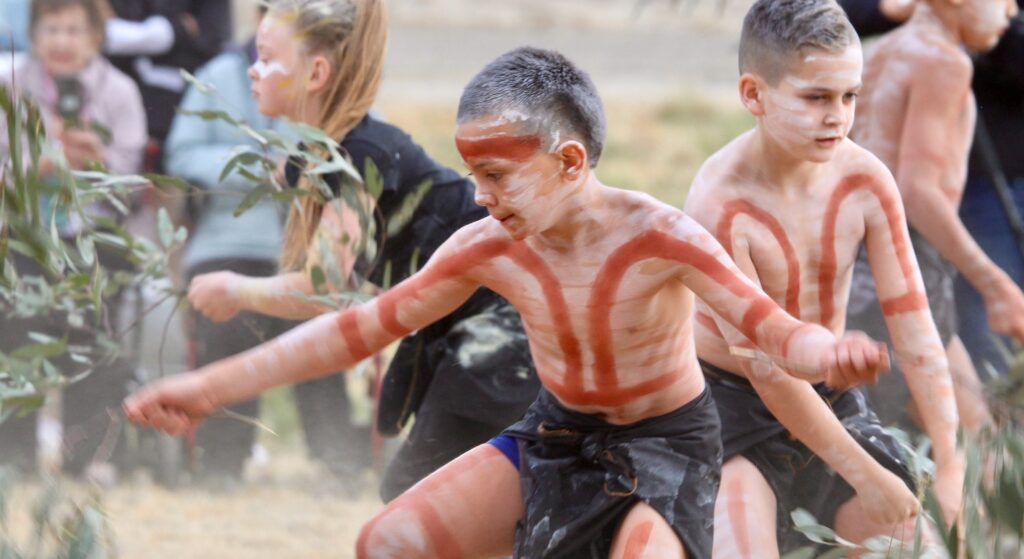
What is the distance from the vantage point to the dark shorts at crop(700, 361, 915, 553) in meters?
2.99

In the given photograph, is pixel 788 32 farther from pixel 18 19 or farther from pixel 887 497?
pixel 18 19

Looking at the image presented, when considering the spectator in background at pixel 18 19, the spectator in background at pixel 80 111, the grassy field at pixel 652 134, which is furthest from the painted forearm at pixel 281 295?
the grassy field at pixel 652 134

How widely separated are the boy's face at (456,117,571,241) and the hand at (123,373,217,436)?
0.59 metres

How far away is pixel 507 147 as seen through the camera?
2.58 metres

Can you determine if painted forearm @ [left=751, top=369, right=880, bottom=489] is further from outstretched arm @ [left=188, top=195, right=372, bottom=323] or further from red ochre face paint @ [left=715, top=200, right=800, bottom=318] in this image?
outstretched arm @ [left=188, top=195, right=372, bottom=323]

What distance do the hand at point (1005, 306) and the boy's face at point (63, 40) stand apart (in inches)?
126

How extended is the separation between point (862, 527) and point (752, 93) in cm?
84

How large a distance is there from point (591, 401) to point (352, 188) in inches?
36.5

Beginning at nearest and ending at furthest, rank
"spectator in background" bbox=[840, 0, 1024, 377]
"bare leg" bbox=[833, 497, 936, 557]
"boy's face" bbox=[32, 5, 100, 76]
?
"bare leg" bbox=[833, 497, 936, 557] → "spectator in background" bbox=[840, 0, 1024, 377] → "boy's face" bbox=[32, 5, 100, 76]

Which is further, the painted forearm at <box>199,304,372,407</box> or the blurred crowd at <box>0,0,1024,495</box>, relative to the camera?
the blurred crowd at <box>0,0,1024,495</box>

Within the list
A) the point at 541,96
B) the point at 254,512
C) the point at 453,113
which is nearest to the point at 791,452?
the point at 541,96

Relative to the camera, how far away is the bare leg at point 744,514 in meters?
2.83

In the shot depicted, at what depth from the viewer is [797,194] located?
297 cm

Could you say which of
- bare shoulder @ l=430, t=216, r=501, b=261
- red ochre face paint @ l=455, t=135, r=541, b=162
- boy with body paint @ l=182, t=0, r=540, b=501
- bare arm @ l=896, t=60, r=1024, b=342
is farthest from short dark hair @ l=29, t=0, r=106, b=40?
red ochre face paint @ l=455, t=135, r=541, b=162
